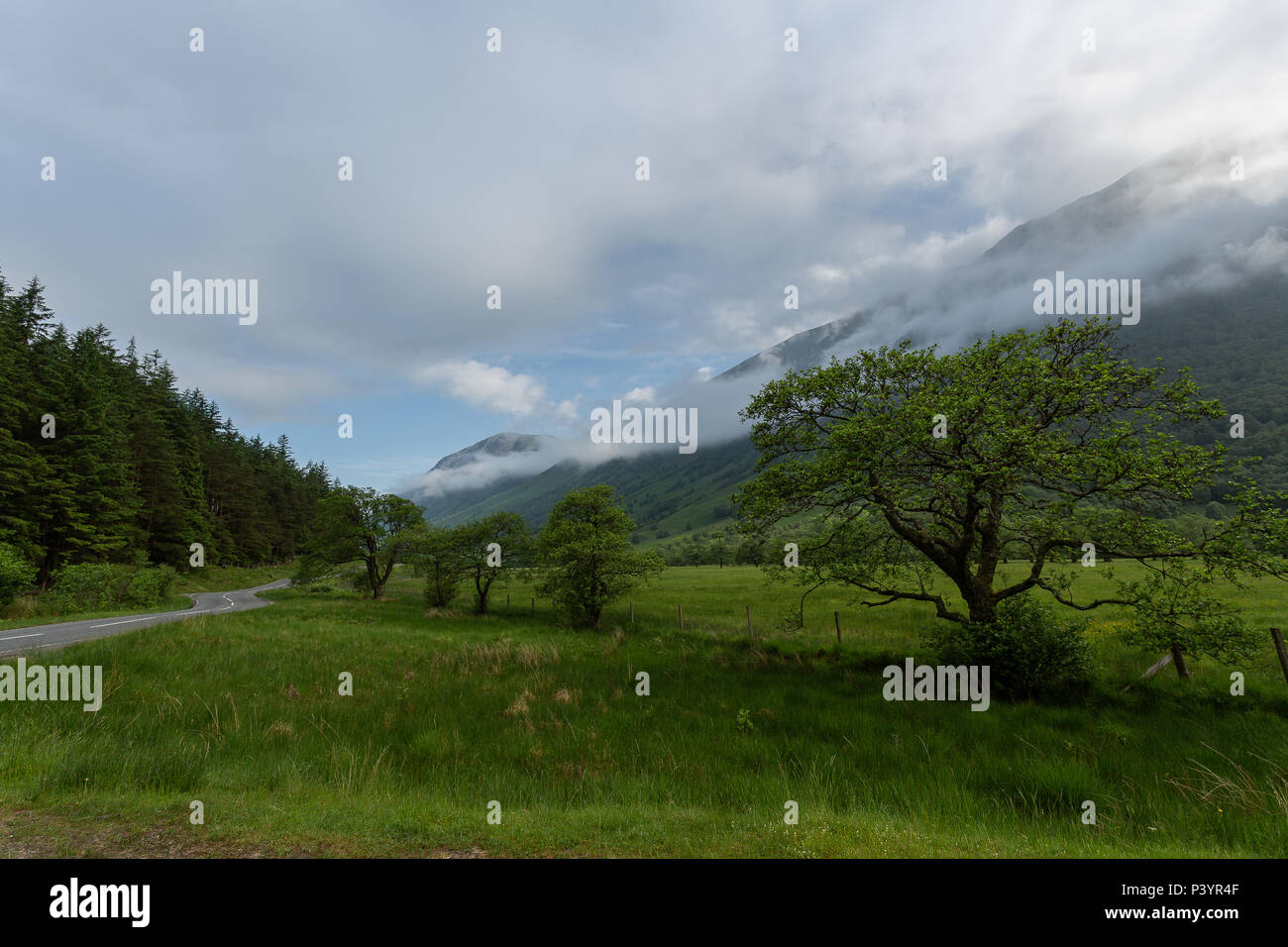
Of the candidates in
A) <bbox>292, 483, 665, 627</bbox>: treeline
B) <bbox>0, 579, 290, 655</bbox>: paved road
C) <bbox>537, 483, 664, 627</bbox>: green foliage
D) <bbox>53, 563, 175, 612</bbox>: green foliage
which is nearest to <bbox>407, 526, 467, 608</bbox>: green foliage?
<bbox>292, 483, 665, 627</bbox>: treeline

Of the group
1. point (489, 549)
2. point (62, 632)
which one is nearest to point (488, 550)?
point (489, 549)

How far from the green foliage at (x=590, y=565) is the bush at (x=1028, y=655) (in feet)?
70.1

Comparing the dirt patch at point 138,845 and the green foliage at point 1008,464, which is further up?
the green foliage at point 1008,464

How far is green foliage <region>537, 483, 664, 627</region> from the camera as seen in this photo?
31688 mm

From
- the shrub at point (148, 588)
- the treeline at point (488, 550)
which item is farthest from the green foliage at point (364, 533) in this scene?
the shrub at point (148, 588)

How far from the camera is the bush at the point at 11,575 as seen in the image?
82.0 ft

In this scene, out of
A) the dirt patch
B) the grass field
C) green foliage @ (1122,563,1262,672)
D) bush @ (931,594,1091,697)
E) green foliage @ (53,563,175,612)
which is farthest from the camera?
green foliage @ (53,563,175,612)

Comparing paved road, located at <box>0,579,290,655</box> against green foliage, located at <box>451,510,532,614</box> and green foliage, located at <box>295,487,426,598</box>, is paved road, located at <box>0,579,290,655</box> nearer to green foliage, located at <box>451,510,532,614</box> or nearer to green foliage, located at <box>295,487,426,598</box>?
green foliage, located at <box>295,487,426,598</box>

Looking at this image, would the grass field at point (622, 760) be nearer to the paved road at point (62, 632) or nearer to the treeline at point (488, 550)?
the paved road at point (62, 632)

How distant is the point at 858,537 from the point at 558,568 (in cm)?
2266

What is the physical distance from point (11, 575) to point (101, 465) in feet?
53.9

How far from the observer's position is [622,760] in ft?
30.9

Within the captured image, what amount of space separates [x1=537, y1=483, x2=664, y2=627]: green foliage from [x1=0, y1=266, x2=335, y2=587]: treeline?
3074 centimetres
